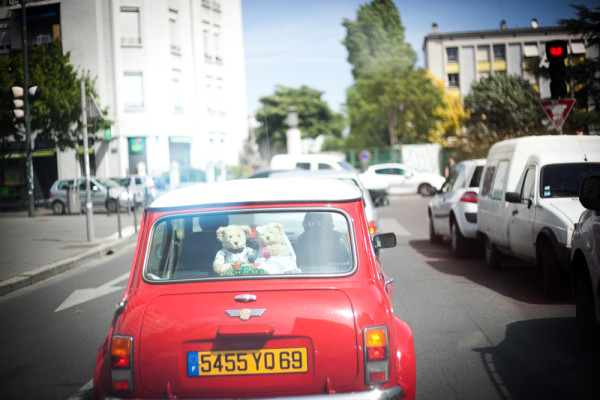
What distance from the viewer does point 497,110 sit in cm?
4812

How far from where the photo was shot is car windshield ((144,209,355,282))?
12.0 feet

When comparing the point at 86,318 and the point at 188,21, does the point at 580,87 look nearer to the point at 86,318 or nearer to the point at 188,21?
the point at 86,318

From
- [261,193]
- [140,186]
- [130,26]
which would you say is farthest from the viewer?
[130,26]

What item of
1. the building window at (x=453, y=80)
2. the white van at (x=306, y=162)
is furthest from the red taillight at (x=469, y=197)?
the building window at (x=453, y=80)

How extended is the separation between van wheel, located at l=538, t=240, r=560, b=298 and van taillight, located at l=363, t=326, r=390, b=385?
4.89 metres

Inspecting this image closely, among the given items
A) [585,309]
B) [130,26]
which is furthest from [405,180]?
[585,309]

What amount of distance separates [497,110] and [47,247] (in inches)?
1542

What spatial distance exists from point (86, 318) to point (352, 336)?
5.34 m

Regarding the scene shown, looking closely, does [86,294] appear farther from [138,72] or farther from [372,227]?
[138,72]

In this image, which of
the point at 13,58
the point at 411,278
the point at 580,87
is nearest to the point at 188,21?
the point at 13,58

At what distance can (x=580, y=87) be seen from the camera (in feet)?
64.6

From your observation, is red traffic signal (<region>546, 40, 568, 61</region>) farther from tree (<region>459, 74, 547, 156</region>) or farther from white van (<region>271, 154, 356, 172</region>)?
tree (<region>459, 74, 547, 156</region>)

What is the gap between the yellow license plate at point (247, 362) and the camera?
3.26 meters

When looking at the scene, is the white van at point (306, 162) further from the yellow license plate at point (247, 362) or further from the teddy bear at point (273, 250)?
the yellow license plate at point (247, 362)
